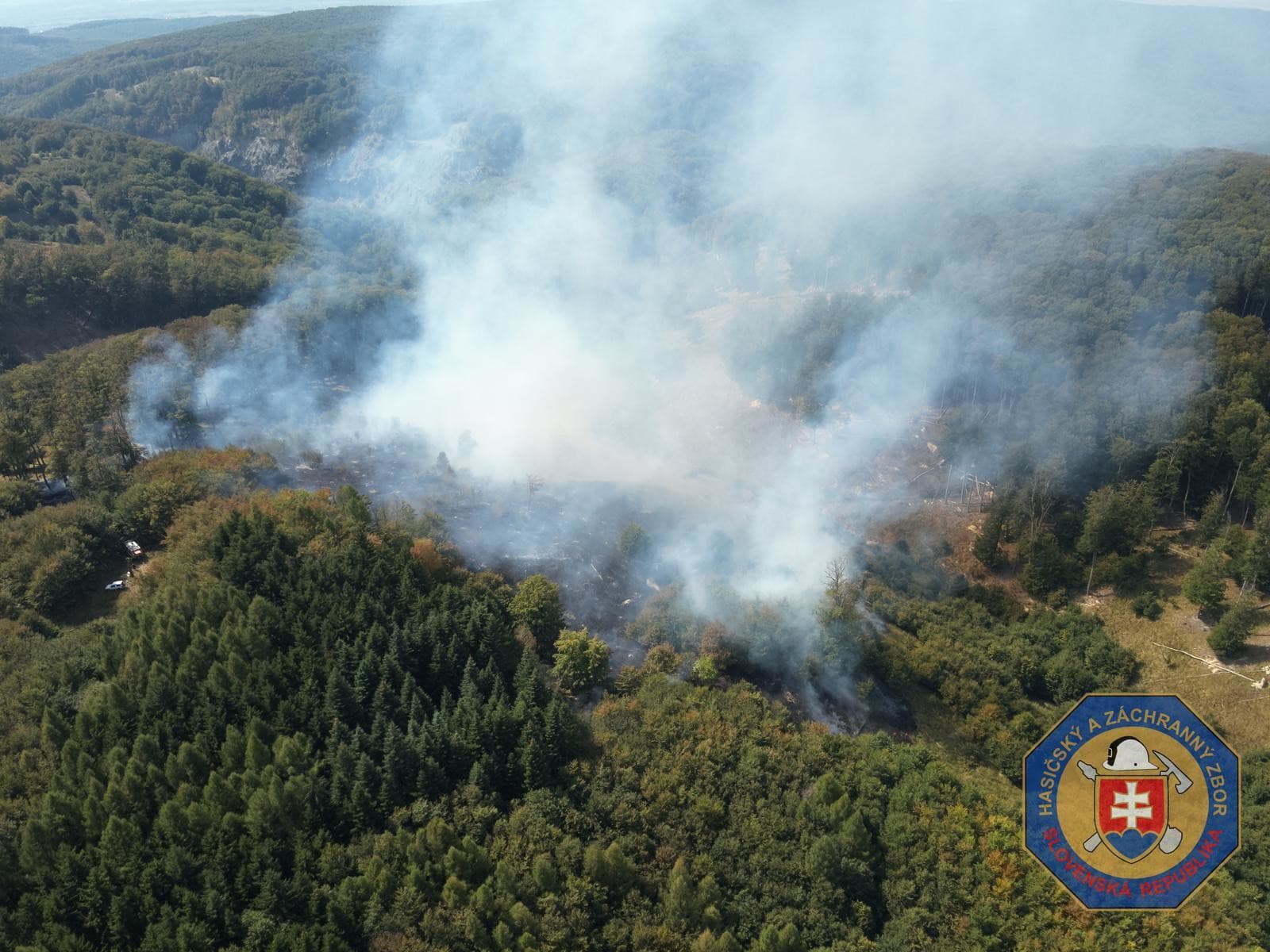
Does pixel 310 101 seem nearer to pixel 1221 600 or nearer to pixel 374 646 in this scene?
pixel 374 646

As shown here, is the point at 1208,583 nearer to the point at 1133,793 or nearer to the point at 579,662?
the point at 1133,793

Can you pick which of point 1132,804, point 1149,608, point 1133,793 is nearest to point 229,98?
point 1149,608

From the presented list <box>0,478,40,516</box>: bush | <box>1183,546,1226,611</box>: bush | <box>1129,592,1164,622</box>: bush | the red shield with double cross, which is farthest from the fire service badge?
<box>0,478,40,516</box>: bush

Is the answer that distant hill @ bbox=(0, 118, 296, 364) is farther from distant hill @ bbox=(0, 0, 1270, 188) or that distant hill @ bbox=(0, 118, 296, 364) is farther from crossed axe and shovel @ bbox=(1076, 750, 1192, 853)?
crossed axe and shovel @ bbox=(1076, 750, 1192, 853)

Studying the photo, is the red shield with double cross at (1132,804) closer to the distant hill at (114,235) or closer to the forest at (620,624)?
the forest at (620,624)

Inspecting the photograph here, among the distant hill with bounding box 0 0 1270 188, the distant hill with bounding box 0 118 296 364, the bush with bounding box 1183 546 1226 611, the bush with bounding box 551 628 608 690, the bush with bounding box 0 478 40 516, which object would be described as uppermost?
the distant hill with bounding box 0 0 1270 188

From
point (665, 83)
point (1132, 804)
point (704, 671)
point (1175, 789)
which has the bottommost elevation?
point (704, 671)
